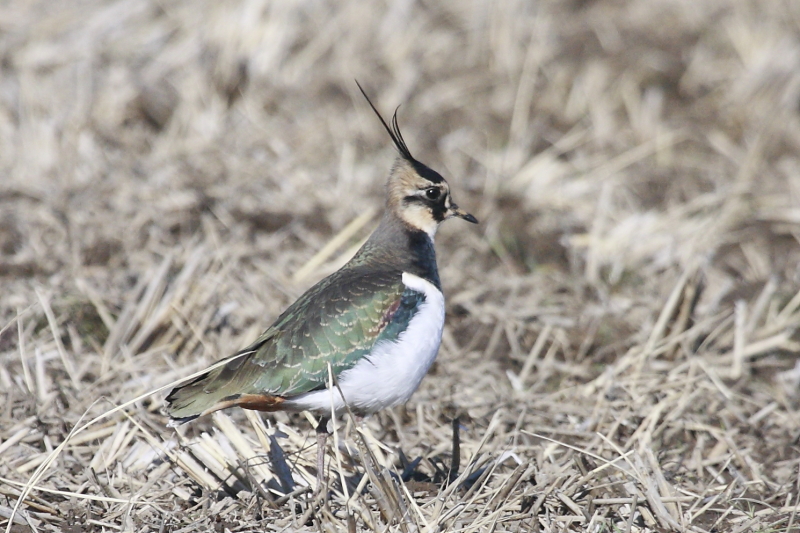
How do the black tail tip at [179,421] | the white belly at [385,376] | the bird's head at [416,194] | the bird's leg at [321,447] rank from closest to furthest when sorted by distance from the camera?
the black tail tip at [179,421], the bird's leg at [321,447], the white belly at [385,376], the bird's head at [416,194]

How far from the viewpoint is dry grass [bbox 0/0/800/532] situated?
4.26 m

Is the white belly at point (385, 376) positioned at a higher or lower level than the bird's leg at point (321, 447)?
higher

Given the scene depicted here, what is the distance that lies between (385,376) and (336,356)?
238 mm

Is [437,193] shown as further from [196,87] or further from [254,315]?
[196,87]

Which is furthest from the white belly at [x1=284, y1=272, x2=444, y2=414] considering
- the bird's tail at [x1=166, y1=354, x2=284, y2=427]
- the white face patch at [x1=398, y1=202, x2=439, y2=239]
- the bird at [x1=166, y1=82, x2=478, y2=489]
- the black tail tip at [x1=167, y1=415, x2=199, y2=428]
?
the white face patch at [x1=398, y1=202, x2=439, y2=239]

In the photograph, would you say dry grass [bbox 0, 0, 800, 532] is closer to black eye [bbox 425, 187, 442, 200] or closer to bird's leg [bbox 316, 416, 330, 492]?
bird's leg [bbox 316, 416, 330, 492]

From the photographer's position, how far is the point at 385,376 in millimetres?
4254

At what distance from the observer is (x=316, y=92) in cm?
905

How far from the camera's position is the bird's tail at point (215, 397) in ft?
13.4

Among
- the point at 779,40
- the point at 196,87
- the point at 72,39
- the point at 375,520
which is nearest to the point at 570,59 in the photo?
the point at 779,40

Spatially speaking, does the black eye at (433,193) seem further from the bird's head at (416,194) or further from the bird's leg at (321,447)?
the bird's leg at (321,447)

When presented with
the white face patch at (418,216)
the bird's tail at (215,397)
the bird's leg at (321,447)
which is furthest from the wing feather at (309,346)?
the white face patch at (418,216)

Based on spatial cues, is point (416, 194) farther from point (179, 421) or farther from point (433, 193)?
point (179, 421)

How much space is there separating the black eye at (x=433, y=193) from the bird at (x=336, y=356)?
484 millimetres
